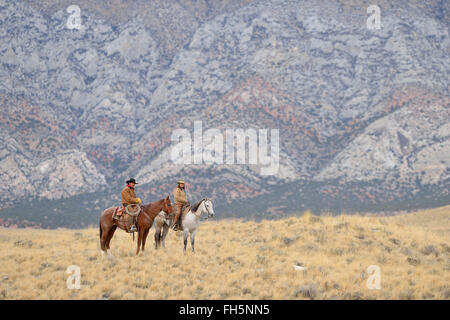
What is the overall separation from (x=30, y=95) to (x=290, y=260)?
80.8m

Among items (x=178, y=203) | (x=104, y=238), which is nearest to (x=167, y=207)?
(x=178, y=203)

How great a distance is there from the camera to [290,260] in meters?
17.1

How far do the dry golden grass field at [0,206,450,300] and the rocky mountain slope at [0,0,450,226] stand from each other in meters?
42.2

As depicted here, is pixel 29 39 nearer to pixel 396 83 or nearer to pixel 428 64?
pixel 396 83

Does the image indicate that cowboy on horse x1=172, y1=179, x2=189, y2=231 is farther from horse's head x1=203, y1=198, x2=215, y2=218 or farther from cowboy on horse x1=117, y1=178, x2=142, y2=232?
cowboy on horse x1=117, y1=178, x2=142, y2=232

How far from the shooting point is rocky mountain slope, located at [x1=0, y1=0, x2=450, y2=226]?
70.4 m

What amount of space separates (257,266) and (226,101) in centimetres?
7125

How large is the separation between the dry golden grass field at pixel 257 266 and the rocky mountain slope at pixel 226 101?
42175mm

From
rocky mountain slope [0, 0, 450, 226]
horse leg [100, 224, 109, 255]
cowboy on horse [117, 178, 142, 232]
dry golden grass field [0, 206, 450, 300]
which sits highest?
rocky mountain slope [0, 0, 450, 226]

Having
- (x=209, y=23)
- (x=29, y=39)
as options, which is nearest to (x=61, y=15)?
(x=29, y=39)

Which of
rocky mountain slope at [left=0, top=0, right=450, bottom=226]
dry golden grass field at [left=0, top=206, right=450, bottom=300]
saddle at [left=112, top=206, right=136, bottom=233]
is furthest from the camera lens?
rocky mountain slope at [left=0, top=0, right=450, bottom=226]

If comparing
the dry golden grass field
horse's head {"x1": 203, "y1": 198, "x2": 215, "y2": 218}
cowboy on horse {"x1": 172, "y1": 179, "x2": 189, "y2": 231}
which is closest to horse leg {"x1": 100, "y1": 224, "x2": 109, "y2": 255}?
the dry golden grass field

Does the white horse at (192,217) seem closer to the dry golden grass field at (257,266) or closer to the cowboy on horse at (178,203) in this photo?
the cowboy on horse at (178,203)

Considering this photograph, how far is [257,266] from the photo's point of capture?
16.3 m
